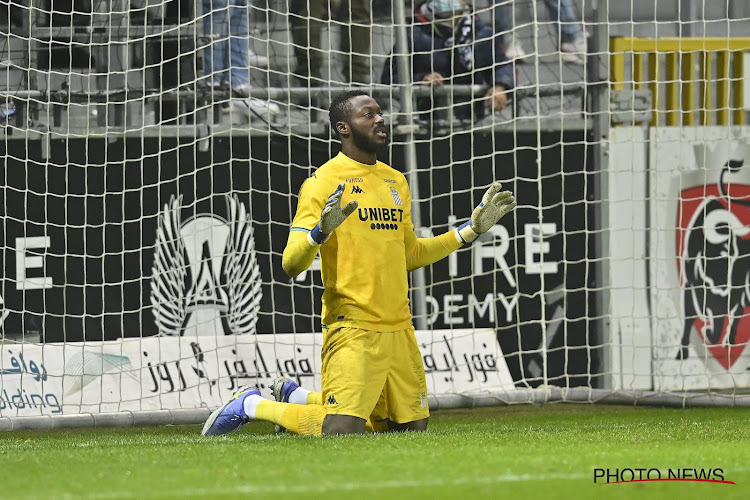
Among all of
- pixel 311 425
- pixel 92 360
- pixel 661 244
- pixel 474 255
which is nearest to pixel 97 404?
pixel 92 360

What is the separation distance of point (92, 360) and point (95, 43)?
213 centimetres

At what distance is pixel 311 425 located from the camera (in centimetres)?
546

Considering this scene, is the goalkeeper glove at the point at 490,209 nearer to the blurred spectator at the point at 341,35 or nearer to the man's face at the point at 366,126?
the man's face at the point at 366,126

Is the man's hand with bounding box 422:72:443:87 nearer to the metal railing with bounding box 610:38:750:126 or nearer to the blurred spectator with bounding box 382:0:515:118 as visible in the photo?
the blurred spectator with bounding box 382:0:515:118

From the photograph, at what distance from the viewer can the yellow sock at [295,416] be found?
5.45m

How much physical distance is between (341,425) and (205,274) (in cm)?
286

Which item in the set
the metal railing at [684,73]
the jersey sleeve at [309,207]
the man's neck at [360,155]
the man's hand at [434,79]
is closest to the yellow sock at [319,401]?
the jersey sleeve at [309,207]

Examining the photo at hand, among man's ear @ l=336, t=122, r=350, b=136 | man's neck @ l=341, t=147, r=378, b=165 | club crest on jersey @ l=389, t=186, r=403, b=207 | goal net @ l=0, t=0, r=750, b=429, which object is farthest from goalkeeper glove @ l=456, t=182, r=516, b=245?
goal net @ l=0, t=0, r=750, b=429

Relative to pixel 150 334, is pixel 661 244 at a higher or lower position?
higher

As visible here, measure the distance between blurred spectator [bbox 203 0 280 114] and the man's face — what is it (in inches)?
88.9

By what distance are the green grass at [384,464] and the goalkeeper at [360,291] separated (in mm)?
264

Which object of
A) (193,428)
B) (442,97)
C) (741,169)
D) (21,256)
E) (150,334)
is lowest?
(193,428)

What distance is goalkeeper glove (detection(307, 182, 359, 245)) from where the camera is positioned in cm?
508

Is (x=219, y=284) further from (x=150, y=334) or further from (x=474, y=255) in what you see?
(x=474, y=255)
